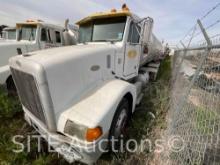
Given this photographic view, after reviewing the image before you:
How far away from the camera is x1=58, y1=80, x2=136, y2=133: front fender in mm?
1986

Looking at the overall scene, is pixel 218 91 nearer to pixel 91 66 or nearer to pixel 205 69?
pixel 205 69

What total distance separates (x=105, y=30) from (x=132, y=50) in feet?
2.98

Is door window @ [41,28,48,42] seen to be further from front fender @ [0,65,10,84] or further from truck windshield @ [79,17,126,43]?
truck windshield @ [79,17,126,43]

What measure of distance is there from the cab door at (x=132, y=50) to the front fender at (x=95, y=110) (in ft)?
4.91

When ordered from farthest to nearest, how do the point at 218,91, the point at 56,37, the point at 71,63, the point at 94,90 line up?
1. the point at 56,37
2. the point at 94,90
3. the point at 71,63
4. the point at 218,91

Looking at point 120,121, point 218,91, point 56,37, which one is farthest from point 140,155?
point 56,37

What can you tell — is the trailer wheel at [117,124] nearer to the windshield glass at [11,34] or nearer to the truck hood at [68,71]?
the truck hood at [68,71]

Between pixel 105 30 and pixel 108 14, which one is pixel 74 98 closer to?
pixel 105 30

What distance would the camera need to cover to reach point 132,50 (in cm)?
412

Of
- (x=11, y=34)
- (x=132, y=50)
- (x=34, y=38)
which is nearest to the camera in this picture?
(x=132, y=50)

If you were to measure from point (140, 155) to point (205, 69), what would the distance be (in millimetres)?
1696

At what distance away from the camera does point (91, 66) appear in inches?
105

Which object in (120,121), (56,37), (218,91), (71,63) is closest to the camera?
(218,91)

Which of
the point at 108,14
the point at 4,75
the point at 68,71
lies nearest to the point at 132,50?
A: the point at 108,14
